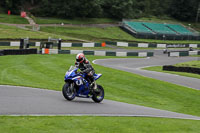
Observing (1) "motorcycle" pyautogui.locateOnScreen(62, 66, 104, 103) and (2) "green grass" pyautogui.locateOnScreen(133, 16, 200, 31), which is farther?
(2) "green grass" pyautogui.locateOnScreen(133, 16, 200, 31)

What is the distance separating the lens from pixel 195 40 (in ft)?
232

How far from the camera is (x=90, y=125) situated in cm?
891

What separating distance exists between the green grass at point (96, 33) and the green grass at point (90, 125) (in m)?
47.3

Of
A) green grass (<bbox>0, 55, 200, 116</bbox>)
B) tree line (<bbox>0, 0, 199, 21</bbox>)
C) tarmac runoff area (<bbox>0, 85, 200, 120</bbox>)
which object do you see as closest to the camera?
tarmac runoff area (<bbox>0, 85, 200, 120</bbox>)

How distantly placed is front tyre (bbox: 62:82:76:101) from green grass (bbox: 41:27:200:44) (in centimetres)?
4476

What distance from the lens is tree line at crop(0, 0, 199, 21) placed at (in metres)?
70.1

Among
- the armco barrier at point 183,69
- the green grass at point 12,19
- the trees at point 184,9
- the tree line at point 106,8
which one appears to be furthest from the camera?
the trees at point 184,9

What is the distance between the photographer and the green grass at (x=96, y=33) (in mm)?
57812

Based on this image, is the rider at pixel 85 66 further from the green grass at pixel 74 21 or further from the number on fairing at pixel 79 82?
the green grass at pixel 74 21

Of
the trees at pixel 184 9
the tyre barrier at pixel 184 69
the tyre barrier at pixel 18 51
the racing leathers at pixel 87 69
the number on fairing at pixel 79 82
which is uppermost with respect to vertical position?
the trees at pixel 184 9

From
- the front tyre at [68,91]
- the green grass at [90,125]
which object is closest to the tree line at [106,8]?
the front tyre at [68,91]

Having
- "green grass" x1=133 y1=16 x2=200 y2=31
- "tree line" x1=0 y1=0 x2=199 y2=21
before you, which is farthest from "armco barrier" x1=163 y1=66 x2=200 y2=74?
"green grass" x1=133 y1=16 x2=200 y2=31

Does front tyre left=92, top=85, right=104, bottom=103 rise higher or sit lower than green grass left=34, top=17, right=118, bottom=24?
lower

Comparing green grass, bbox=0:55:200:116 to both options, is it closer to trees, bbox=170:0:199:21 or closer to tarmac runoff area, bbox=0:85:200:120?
tarmac runoff area, bbox=0:85:200:120
